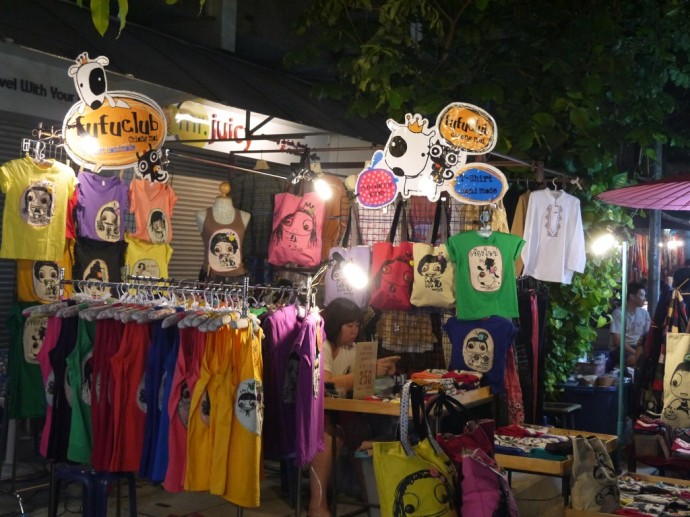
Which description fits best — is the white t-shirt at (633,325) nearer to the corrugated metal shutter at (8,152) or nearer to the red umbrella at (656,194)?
the red umbrella at (656,194)

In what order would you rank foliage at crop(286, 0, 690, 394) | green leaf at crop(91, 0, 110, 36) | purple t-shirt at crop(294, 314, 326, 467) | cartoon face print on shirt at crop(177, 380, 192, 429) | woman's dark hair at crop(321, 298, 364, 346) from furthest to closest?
foliage at crop(286, 0, 690, 394)
woman's dark hair at crop(321, 298, 364, 346)
purple t-shirt at crop(294, 314, 326, 467)
cartoon face print on shirt at crop(177, 380, 192, 429)
green leaf at crop(91, 0, 110, 36)

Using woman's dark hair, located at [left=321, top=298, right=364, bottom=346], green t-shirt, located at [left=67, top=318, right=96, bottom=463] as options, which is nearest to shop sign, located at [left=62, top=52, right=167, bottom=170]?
green t-shirt, located at [left=67, top=318, right=96, bottom=463]

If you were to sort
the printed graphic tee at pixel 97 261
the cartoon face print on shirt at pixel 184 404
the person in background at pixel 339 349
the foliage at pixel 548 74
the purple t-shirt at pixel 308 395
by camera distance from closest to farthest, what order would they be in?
the cartoon face print on shirt at pixel 184 404 → the purple t-shirt at pixel 308 395 → the person in background at pixel 339 349 → the printed graphic tee at pixel 97 261 → the foliage at pixel 548 74

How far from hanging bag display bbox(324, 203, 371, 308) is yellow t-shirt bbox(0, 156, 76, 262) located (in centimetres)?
226

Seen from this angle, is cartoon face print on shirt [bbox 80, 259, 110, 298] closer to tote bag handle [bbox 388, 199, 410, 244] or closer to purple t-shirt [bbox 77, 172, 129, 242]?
purple t-shirt [bbox 77, 172, 129, 242]

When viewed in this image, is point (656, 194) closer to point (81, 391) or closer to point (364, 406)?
point (364, 406)

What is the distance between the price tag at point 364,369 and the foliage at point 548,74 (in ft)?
11.7

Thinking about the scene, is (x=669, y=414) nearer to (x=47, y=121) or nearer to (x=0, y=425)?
(x=0, y=425)

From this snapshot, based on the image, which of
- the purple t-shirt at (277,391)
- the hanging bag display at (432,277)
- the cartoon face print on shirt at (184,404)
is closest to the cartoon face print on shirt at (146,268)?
the hanging bag display at (432,277)

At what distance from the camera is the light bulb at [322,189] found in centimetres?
764

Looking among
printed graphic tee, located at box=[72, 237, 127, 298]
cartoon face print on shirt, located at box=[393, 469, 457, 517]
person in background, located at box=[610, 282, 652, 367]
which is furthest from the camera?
person in background, located at box=[610, 282, 652, 367]

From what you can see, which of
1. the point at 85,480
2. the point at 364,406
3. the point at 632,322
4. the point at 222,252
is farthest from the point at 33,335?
the point at 632,322

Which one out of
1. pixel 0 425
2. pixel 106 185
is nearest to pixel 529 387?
pixel 106 185

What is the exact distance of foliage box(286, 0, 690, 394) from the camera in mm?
8641
